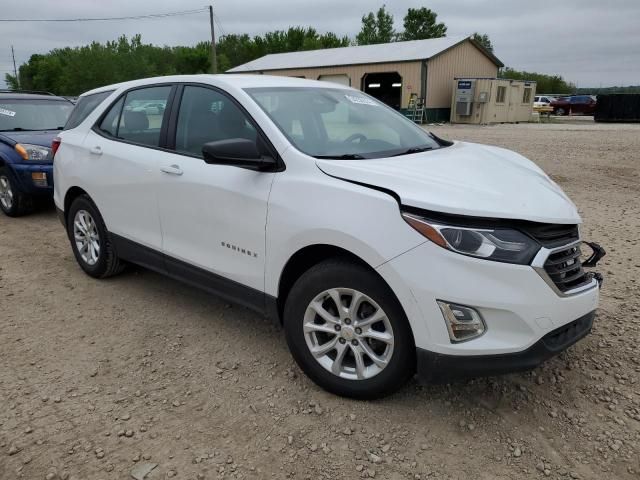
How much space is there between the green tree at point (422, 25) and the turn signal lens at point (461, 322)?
67516 mm

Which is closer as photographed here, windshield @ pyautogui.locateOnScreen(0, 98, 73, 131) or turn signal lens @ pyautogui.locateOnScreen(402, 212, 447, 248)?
turn signal lens @ pyautogui.locateOnScreen(402, 212, 447, 248)

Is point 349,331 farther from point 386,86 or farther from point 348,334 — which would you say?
point 386,86

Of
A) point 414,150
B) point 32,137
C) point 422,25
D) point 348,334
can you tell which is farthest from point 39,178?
point 422,25

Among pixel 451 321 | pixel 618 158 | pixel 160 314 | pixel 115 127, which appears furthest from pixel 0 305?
pixel 618 158

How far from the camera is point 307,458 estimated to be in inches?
98.9

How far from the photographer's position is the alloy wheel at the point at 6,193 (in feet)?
23.3

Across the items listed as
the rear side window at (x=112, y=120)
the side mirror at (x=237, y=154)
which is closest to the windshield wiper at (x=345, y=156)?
the side mirror at (x=237, y=154)

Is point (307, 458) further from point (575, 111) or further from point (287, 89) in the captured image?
point (575, 111)

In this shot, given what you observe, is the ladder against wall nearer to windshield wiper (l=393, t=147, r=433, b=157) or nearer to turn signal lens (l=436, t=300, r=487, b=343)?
windshield wiper (l=393, t=147, r=433, b=157)

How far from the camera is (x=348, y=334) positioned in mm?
2775

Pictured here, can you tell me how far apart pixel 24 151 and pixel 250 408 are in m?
5.66

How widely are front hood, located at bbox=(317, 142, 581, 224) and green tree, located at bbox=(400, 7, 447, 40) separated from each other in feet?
219

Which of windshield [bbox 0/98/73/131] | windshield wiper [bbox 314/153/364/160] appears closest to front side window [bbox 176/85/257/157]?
windshield wiper [bbox 314/153/364/160]

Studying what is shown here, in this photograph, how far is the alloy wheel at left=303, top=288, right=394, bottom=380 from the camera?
8.78 feet
